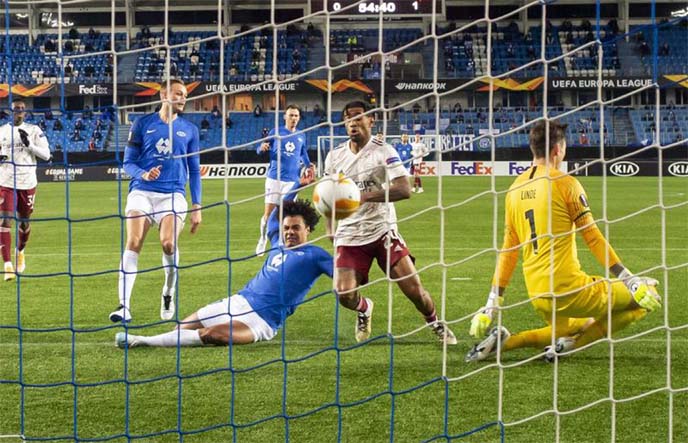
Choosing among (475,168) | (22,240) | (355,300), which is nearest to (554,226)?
(355,300)

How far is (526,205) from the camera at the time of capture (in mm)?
5531

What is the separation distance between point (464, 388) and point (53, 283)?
556 cm

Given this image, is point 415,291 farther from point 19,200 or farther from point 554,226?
point 19,200

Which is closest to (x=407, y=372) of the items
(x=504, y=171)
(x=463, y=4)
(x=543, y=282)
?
(x=543, y=282)

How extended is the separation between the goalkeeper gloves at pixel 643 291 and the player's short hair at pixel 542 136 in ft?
2.80

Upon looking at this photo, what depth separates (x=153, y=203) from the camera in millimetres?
7566

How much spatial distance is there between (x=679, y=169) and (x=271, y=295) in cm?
2431

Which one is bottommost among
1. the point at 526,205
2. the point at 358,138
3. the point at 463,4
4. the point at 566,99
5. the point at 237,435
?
the point at 237,435

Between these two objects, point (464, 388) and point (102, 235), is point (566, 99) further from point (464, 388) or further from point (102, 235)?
point (464, 388)

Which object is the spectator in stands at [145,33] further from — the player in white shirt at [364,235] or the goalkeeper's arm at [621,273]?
the goalkeeper's arm at [621,273]

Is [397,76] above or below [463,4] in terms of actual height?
below

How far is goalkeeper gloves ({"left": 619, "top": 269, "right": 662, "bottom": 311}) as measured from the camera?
5016 millimetres

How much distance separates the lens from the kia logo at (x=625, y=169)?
2881 centimetres

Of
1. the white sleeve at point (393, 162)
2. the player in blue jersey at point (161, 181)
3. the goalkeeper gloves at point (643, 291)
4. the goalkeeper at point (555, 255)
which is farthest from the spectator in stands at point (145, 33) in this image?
the goalkeeper gloves at point (643, 291)
